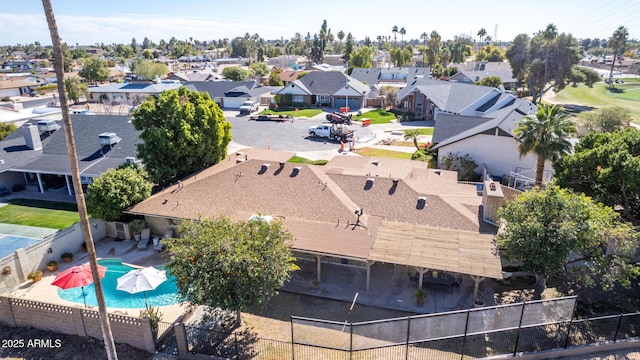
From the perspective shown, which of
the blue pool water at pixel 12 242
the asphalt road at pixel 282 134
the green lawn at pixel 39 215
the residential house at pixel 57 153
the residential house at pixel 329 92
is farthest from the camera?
the residential house at pixel 329 92

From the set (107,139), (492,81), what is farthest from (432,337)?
(492,81)

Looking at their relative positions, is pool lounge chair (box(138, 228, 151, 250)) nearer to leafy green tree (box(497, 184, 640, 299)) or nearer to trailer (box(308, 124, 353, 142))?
leafy green tree (box(497, 184, 640, 299))

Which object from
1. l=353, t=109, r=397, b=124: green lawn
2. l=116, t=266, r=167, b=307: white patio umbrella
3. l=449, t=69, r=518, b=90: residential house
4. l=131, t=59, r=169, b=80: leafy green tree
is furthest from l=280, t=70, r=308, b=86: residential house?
l=116, t=266, r=167, b=307: white patio umbrella

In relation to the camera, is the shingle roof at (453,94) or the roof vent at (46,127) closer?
the roof vent at (46,127)

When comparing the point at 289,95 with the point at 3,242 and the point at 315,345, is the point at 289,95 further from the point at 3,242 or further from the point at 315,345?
the point at 315,345

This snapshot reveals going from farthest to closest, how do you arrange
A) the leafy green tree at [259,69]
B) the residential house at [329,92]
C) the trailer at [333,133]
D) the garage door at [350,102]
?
the leafy green tree at [259,69]
the garage door at [350,102]
the residential house at [329,92]
the trailer at [333,133]

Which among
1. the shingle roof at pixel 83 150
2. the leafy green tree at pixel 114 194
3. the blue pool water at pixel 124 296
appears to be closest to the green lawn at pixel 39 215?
the shingle roof at pixel 83 150

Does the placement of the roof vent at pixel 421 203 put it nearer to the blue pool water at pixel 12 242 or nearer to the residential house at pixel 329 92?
the blue pool water at pixel 12 242

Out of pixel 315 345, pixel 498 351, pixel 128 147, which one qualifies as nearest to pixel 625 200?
pixel 498 351
